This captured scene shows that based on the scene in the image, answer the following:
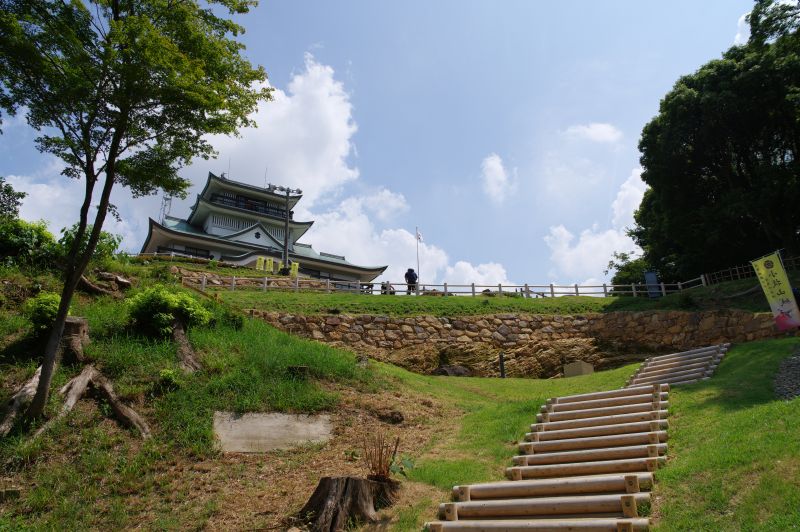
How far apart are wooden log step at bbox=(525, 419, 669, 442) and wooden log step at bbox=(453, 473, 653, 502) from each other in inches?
78.0

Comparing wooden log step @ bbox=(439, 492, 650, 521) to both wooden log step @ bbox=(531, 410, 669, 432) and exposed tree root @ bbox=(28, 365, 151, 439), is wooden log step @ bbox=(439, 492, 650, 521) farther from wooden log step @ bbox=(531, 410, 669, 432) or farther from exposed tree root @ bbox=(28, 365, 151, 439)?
exposed tree root @ bbox=(28, 365, 151, 439)

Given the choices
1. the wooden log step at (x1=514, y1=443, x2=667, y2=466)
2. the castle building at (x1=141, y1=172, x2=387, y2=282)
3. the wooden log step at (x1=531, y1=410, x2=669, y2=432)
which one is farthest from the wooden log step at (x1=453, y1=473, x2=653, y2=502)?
the castle building at (x1=141, y1=172, x2=387, y2=282)

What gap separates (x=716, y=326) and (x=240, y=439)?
18753mm

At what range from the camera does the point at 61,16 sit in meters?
8.60

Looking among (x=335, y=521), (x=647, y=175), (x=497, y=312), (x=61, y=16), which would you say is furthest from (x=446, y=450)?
(x=647, y=175)

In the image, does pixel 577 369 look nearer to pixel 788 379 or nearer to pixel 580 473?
pixel 788 379

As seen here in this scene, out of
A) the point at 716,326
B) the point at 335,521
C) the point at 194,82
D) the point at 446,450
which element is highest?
the point at 194,82

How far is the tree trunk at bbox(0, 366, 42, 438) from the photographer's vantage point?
782cm

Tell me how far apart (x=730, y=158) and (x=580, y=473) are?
2676 centimetres

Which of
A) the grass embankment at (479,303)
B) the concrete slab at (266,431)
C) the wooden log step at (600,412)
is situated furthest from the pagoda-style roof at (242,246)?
the wooden log step at (600,412)

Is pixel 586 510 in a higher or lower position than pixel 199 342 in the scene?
lower

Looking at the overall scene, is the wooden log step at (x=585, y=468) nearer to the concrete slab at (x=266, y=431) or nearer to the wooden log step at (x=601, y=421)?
the wooden log step at (x=601, y=421)

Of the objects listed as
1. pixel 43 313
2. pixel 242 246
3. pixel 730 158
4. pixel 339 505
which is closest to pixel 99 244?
pixel 43 313

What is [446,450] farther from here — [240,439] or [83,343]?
[83,343]
